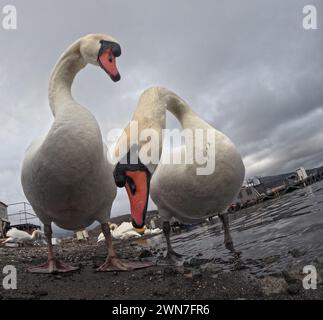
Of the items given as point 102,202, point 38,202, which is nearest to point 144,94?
point 102,202

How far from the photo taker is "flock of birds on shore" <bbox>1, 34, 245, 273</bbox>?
520cm

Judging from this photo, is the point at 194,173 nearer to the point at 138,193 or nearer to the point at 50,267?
the point at 138,193

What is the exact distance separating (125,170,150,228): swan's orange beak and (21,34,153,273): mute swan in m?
1.19

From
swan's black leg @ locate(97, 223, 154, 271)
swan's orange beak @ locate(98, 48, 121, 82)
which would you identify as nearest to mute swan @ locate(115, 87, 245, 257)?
swan's orange beak @ locate(98, 48, 121, 82)

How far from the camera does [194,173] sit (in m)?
6.05

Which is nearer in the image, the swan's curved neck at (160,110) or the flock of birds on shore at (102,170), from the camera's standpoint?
the flock of birds on shore at (102,170)

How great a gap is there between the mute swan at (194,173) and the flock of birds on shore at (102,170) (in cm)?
2

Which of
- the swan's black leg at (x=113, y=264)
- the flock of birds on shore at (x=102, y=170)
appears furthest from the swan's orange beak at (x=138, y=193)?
the swan's black leg at (x=113, y=264)

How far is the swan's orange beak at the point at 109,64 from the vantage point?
5.31m

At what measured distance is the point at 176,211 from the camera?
7051 millimetres

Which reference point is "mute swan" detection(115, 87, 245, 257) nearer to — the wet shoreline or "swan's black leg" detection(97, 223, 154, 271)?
the wet shoreline

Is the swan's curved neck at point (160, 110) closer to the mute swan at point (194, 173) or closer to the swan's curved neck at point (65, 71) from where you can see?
the mute swan at point (194, 173)
